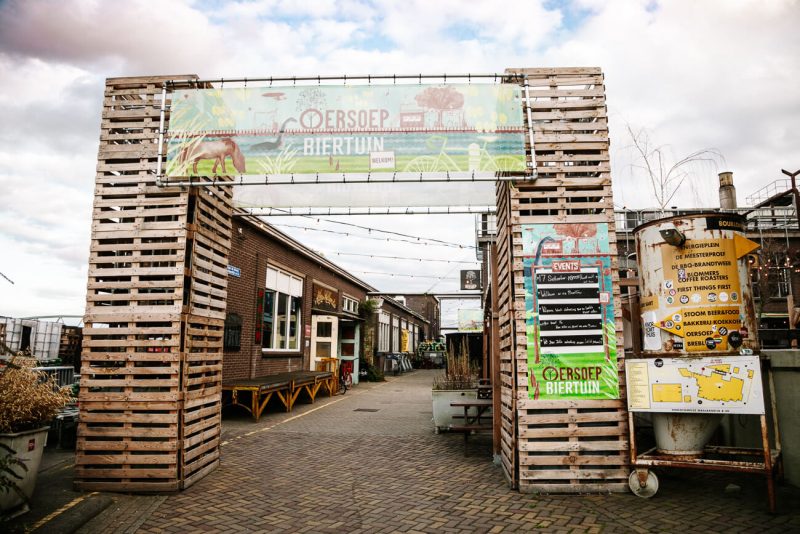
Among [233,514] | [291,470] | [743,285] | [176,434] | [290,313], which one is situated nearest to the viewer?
[233,514]

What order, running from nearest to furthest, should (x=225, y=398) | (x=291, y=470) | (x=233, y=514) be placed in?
(x=233, y=514) < (x=291, y=470) < (x=225, y=398)

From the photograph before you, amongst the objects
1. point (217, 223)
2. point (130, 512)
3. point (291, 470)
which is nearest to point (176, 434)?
point (130, 512)

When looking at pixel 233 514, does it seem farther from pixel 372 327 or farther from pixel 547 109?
pixel 372 327

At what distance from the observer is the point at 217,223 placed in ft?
22.5

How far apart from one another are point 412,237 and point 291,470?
1159 centimetres

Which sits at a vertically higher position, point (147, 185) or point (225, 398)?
point (147, 185)

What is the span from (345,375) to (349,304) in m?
5.00

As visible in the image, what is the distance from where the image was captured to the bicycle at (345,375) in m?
18.3

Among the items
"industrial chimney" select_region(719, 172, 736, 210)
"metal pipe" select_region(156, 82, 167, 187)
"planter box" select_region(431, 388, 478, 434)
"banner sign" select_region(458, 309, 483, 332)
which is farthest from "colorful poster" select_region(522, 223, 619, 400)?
"banner sign" select_region(458, 309, 483, 332)

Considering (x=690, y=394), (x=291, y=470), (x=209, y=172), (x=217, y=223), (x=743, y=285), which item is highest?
(x=209, y=172)

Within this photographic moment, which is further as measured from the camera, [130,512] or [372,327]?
[372,327]

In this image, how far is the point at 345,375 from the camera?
19719 mm

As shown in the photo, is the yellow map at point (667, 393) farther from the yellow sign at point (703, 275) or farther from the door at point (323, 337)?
the door at point (323, 337)

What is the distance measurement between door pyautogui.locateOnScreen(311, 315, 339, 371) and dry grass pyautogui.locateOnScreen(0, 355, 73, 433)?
1302 centimetres
